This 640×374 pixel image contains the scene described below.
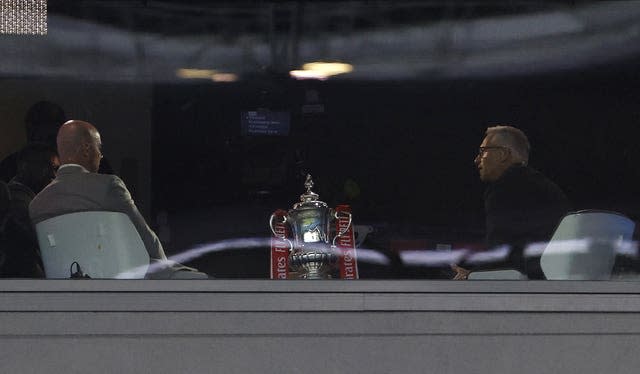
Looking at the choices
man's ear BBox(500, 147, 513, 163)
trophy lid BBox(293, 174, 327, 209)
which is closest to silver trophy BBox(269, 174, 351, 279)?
trophy lid BBox(293, 174, 327, 209)

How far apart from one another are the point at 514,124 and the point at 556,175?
405 mm

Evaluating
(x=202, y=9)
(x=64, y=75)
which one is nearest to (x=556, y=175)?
(x=202, y=9)

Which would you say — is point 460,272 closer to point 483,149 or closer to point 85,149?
point 483,149

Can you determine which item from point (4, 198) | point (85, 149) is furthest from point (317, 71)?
point (4, 198)

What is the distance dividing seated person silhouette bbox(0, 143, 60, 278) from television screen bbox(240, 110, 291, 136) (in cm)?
161

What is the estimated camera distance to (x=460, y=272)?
300cm

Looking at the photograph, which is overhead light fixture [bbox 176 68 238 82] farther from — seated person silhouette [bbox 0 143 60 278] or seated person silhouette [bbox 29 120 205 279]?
seated person silhouette [bbox 0 143 60 278]

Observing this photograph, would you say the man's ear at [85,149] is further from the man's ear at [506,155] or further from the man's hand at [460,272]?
the man's ear at [506,155]

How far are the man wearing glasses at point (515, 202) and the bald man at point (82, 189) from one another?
99 cm

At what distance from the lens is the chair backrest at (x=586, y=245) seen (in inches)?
112

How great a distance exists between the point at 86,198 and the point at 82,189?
1.3 inches

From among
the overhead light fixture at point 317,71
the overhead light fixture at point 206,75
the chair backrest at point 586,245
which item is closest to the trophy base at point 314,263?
the chair backrest at point 586,245
